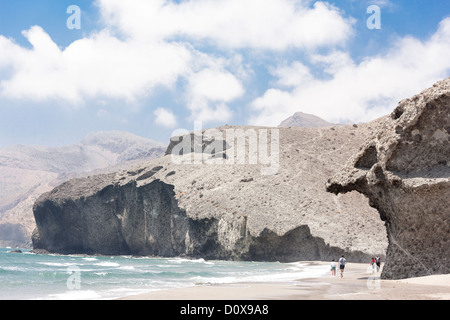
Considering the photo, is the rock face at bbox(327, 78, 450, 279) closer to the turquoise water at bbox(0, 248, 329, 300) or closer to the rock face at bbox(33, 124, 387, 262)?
the turquoise water at bbox(0, 248, 329, 300)

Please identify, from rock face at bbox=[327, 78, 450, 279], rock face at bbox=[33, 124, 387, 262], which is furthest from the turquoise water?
rock face at bbox=[33, 124, 387, 262]

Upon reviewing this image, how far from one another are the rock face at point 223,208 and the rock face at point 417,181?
28579 millimetres

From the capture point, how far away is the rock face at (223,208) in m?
52.4

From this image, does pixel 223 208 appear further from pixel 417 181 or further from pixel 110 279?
pixel 417 181

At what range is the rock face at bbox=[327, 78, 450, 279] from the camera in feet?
56.5

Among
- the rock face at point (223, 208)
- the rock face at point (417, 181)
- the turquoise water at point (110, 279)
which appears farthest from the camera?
the rock face at point (223, 208)

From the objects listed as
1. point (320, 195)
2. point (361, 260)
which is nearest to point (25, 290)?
point (361, 260)

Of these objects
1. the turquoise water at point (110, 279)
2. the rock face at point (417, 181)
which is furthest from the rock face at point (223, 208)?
the rock face at point (417, 181)

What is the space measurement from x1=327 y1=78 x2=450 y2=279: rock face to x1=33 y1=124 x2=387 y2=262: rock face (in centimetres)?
2858

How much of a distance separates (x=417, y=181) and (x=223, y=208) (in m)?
43.4

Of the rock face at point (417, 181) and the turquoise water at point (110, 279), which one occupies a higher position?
the rock face at point (417, 181)

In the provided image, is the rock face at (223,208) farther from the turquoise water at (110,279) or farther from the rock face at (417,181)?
the rock face at (417,181)

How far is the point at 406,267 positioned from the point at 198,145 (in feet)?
220
